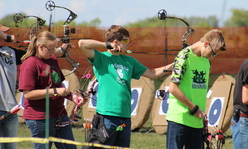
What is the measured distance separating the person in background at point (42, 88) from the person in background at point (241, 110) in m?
1.53

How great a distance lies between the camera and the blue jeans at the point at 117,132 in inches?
147

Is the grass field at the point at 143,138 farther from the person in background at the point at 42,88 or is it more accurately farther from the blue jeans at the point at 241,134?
the blue jeans at the point at 241,134

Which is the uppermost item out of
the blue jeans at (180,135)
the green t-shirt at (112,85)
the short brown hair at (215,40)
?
the short brown hair at (215,40)

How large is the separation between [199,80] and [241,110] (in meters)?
0.46

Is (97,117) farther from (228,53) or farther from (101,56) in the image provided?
(228,53)

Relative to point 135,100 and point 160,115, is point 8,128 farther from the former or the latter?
point 135,100

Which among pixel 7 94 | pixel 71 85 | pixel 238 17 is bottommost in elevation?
pixel 238 17

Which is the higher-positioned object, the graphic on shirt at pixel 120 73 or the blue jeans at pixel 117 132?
the graphic on shirt at pixel 120 73

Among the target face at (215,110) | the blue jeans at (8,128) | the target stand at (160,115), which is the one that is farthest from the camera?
the target stand at (160,115)

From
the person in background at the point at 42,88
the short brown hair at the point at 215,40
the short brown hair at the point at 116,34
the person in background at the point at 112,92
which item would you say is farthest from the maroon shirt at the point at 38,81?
the short brown hair at the point at 215,40

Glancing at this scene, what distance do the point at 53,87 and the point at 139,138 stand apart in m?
4.02

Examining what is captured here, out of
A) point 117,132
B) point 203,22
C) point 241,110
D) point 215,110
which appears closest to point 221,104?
point 215,110

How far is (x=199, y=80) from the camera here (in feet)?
12.7

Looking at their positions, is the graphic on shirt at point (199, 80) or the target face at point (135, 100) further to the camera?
the target face at point (135, 100)
